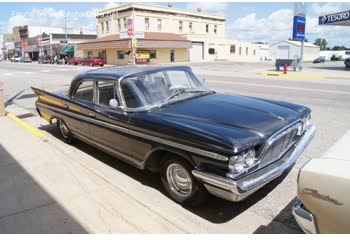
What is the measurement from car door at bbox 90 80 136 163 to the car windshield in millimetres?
210

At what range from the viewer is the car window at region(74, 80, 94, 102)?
16.3 ft

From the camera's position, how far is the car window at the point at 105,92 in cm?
447

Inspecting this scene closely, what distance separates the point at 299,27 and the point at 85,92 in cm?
2458

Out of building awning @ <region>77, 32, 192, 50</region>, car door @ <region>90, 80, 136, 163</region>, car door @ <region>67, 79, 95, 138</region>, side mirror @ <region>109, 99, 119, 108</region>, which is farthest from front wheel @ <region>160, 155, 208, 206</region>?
building awning @ <region>77, 32, 192, 50</region>

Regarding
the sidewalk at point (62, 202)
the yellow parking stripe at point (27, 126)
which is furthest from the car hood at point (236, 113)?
the yellow parking stripe at point (27, 126)

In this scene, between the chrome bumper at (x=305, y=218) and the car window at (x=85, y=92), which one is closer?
the chrome bumper at (x=305, y=218)

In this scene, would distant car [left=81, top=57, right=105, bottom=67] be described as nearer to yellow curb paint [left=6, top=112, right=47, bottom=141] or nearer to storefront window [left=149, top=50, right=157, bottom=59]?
storefront window [left=149, top=50, right=157, bottom=59]

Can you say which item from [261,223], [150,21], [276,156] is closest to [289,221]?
[261,223]

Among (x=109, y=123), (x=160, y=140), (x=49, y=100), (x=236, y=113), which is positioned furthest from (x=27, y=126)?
(x=236, y=113)

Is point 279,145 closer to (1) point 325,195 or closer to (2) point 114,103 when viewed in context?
(1) point 325,195

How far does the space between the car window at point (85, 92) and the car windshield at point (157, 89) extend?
886mm

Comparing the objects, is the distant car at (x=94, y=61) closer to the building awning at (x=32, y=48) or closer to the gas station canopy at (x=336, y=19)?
the gas station canopy at (x=336, y=19)

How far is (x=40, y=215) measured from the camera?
3490mm

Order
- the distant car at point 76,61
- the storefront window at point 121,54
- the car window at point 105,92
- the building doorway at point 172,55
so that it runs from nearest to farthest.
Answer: the car window at point 105,92 → the distant car at point 76,61 → the storefront window at point 121,54 → the building doorway at point 172,55
